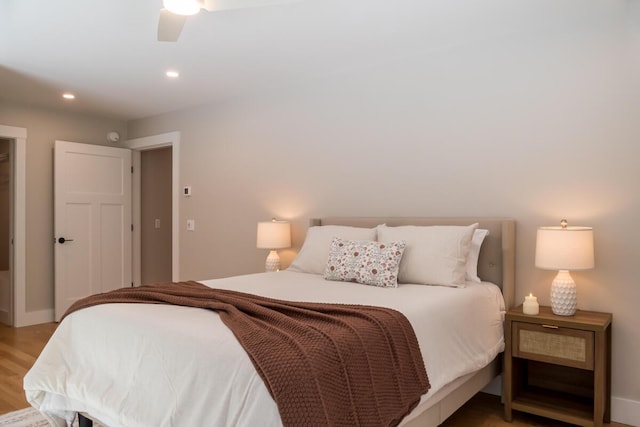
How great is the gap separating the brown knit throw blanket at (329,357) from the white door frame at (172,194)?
9.76ft

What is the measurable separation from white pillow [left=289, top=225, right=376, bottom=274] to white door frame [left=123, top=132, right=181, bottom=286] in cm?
211

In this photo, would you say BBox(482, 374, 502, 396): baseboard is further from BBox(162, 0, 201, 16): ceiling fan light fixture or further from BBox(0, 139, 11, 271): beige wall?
BBox(0, 139, 11, 271): beige wall

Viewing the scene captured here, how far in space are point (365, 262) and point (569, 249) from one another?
3.68 ft

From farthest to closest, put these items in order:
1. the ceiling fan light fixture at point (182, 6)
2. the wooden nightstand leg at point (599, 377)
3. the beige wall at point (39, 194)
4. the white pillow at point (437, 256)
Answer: the beige wall at point (39, 194), the white pillow at point (437, 256), the wooden nightstand leg at point (599, 377), the ceiling fan light fixture at point (182, 6)

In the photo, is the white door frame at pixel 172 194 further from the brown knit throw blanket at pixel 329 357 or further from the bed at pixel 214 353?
the brown knit throw blanket at pixel 329 357

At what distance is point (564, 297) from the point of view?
2.56m

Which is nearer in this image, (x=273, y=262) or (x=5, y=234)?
(x=273, y=262)

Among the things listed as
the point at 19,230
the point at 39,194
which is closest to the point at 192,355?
the point at 19,230

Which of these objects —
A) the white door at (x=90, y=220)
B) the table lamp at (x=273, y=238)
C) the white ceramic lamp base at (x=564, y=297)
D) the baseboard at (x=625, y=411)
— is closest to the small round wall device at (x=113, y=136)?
the white door at (x=90, y=220)

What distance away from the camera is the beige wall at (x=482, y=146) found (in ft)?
8.67

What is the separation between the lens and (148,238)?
5.93 m

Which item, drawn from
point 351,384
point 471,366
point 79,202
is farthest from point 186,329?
point 79,202

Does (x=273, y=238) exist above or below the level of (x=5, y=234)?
above

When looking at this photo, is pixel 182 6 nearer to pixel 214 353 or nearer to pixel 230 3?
pixel 230 3
